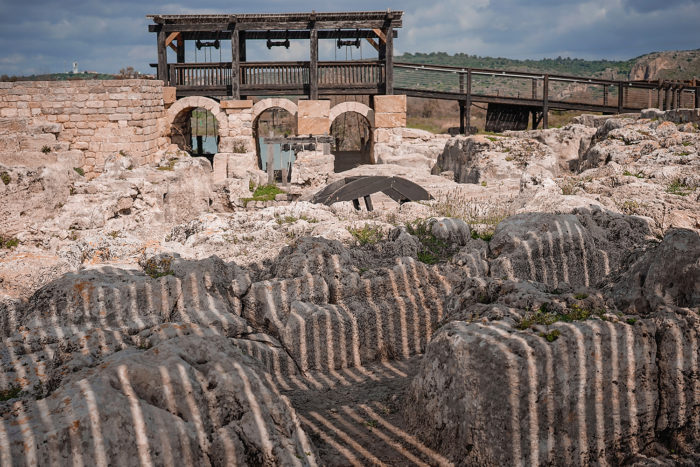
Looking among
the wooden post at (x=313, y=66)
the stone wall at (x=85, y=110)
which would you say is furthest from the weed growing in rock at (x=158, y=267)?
the wooden post at (x=313, y=66)

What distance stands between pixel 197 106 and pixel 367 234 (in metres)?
14.4

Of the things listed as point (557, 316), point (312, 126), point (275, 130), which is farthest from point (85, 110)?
point (275, 130)

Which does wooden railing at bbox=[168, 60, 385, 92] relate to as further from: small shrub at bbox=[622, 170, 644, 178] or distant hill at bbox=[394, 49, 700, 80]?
distant hill at bbox=[394, 49, 700, 80]

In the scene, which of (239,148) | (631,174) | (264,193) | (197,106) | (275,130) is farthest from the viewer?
(275,130)

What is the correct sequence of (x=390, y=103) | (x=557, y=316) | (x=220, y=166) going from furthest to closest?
(x=390, y=103), (x=220, y=166), (x=557, y=316)

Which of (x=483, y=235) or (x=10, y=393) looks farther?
(x=483, y=235)

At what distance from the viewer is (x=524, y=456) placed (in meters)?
3.45

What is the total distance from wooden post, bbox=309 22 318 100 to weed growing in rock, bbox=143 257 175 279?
15052 mm

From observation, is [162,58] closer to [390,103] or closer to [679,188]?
[390,103]

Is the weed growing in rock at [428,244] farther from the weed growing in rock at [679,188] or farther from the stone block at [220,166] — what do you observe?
the stone block at [220,166]

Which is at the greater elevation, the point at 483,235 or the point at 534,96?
the point at 534,96

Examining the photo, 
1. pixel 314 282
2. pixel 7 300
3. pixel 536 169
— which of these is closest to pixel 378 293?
pixel 314 282

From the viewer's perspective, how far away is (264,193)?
1491 cm

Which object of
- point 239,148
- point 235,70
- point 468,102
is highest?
point 235,70
